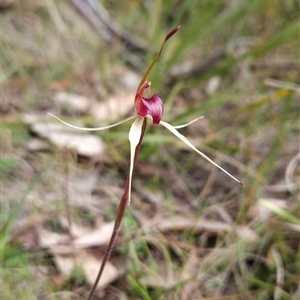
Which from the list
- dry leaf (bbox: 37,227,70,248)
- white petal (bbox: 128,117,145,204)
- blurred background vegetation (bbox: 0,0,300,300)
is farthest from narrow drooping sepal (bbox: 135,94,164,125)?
dry leaf (bbox: 37,227,70,248)

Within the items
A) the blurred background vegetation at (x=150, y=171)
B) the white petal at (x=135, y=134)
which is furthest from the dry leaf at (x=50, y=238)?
the white petal at (x=135, y=134)

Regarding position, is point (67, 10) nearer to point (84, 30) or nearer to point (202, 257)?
point (84, 30)

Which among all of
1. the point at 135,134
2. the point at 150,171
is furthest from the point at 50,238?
the point at 135,134

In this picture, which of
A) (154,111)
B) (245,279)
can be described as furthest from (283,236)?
(154,111)

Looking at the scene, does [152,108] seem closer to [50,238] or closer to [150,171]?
[50,238]

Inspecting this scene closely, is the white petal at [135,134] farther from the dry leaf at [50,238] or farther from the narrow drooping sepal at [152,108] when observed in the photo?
the dry leaf at [50,238]

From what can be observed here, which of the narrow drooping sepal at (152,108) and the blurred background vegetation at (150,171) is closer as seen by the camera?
the narrow drooping sepal at (152,108)
